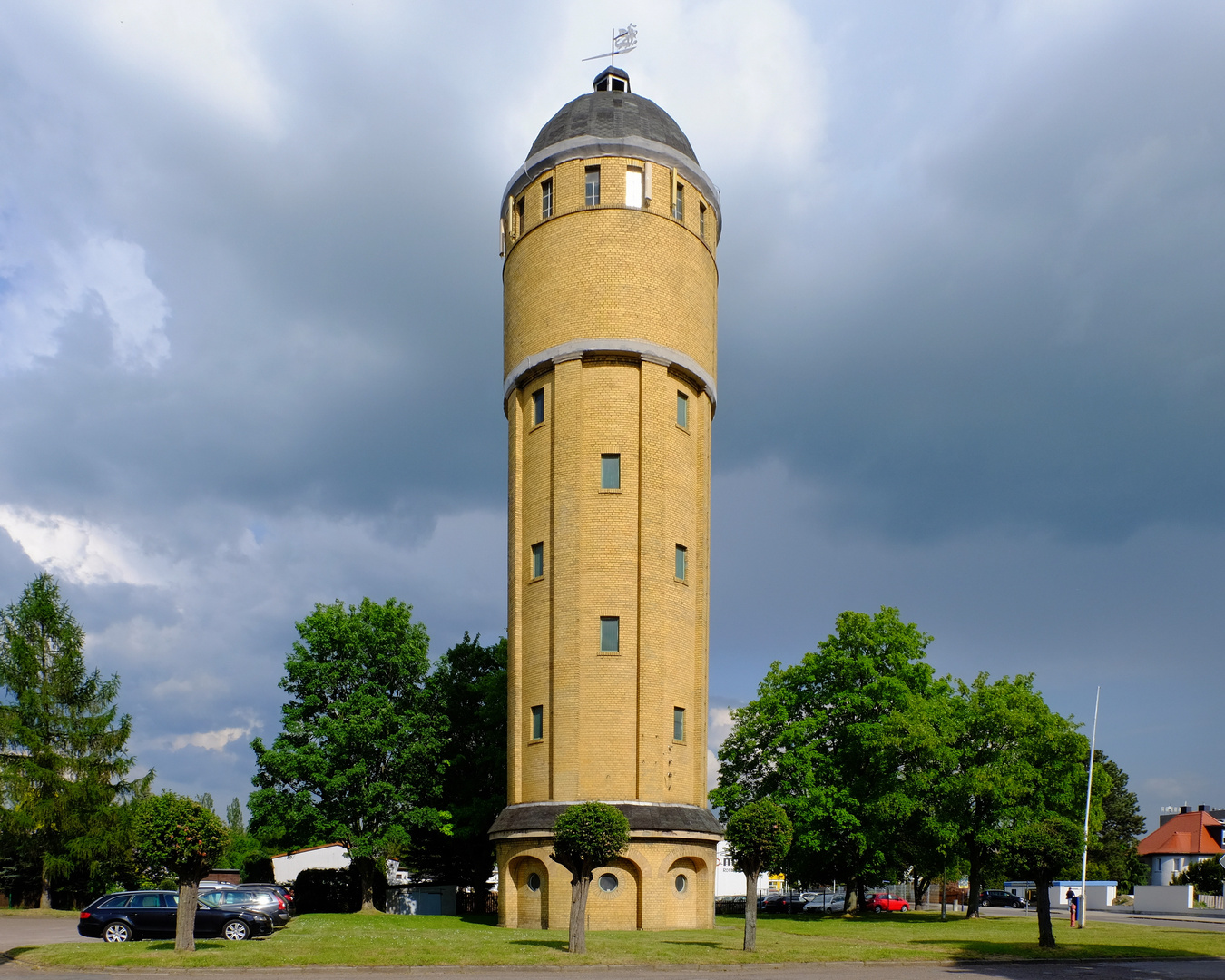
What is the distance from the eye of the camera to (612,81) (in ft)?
145

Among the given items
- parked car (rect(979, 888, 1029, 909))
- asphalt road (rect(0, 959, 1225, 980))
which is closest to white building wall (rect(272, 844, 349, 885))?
parked car (rect(979, 888, 1029, 909))

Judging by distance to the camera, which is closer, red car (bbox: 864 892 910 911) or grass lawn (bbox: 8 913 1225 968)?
grass lawn (bbox: 8 913 1225 968)

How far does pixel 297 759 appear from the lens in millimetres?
41500

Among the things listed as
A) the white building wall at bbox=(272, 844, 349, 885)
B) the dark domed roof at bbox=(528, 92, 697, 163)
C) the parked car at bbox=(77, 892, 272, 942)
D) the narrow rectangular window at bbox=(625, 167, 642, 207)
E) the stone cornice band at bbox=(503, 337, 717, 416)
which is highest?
the dark domed roof at bbox=(528, 92, 697, 163)

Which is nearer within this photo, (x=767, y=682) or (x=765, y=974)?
(x=765, y=974)

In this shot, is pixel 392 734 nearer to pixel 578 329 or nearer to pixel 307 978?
pixel 578 329

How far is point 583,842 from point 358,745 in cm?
1980

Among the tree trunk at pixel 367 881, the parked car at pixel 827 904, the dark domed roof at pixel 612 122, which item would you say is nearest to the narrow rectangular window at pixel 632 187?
the dark domed roof at pixel 612 122

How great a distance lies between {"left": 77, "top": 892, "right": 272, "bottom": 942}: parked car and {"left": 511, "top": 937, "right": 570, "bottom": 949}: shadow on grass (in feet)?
27.4

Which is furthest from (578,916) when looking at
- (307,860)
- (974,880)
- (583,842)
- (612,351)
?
(307,860)

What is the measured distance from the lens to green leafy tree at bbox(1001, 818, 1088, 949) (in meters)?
29.5

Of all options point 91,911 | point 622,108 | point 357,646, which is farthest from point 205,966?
point 622,108

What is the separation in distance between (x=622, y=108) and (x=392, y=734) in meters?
→ 26.5

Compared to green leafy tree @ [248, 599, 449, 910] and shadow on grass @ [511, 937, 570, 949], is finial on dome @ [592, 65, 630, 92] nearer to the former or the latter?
green leafy tree @ [248, 599, 449, 910]
